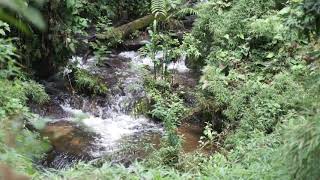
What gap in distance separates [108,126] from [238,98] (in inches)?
92.3

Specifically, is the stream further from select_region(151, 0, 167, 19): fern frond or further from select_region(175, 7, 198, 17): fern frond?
select_region(175, 7, 198, 17): fern frond

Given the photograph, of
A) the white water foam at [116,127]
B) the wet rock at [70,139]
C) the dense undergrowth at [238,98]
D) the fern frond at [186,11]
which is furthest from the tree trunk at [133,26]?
the wet rock at [70,139]

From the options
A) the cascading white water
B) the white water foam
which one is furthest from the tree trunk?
the white water foam

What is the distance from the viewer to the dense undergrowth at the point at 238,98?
3.04m

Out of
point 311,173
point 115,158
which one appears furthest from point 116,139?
point 311,173

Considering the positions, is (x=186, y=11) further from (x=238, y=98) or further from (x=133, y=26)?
(x=238, y=98)

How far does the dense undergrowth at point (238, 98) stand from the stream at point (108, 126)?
1.08 ft

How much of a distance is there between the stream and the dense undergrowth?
0.33 m

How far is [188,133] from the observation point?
729cm

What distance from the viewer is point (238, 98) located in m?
6.79

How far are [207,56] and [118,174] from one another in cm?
572

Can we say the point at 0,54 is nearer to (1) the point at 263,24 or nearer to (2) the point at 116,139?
(2) the point at 116,139

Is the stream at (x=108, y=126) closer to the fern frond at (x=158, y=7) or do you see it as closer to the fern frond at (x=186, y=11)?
the fern frond at (x=158, y=7)

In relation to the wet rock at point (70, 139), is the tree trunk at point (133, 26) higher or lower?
higher
